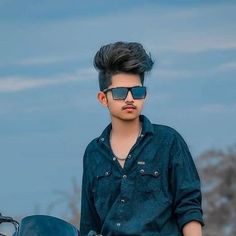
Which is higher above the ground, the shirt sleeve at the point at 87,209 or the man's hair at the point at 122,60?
the man's hair at the point at 122,60

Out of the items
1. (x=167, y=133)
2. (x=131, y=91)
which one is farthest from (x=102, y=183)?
(x=131, y=91)

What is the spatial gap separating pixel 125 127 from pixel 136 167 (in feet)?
0.69

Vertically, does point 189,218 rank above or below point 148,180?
below

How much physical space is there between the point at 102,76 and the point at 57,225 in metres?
0.88

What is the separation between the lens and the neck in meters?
6.39

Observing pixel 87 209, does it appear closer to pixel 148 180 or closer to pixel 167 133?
pixel 148 180

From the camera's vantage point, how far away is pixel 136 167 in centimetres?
640

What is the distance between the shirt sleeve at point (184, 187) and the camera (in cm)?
633

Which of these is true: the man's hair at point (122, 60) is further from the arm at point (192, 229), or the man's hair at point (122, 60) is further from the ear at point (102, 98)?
the arm at point (192, 229)

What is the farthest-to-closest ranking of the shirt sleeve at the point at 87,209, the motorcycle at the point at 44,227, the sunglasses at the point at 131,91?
the shirt sleeve at the point at 87,209 → the sunglasses at the point at 131,91 → the motorcycle at the point at 44,227

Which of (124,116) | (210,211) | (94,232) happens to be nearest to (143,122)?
(124,116)

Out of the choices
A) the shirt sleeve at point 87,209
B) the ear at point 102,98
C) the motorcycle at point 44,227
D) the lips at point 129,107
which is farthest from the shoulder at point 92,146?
the motorcycle at point 44,227

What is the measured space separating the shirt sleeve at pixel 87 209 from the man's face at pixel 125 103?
0.40 m

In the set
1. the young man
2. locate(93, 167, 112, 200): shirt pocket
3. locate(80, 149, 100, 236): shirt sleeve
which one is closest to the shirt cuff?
the young man
